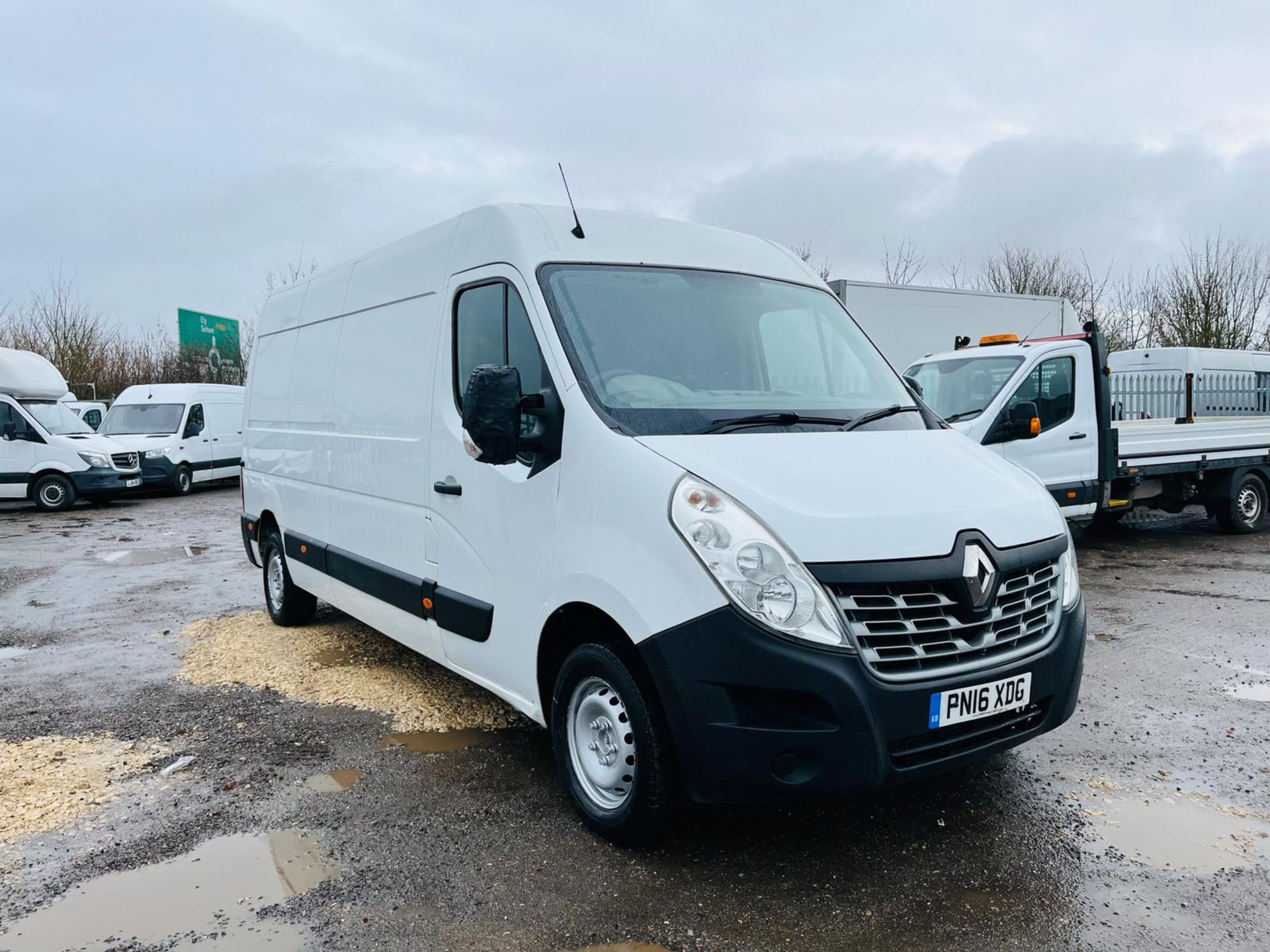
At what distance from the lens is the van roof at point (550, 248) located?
4074 millimetres

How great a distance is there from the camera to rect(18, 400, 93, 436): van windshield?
54.8 ft

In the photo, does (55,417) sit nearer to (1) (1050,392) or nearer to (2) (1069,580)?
(1) (1050,392)

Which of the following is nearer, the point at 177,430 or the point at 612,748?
the point at 612,748

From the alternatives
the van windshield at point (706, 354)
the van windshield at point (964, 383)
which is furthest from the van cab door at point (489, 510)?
the van windshield at point (964, 383)

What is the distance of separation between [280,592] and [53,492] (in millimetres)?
12018

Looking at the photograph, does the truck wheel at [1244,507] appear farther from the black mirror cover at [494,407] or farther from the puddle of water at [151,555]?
the puddle of water at [151,555]

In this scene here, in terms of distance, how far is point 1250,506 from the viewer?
11.5 m

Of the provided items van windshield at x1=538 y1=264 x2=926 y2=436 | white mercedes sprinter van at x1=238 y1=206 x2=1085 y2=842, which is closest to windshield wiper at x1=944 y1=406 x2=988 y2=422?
white mercedes sprinter van at x1=238 y1=206 x2=1085 y2=842

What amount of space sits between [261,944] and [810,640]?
191 centimetres

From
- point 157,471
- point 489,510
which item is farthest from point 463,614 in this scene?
point 157,471

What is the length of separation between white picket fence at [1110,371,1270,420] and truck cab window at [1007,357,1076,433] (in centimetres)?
292

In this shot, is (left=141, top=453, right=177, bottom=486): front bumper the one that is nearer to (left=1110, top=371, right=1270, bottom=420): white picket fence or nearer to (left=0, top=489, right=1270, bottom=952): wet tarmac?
(left=0, top=489, right=1270, bottom=952): wet tarmac

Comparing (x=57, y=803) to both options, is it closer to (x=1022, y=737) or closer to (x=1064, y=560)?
(x=1022, y=737)

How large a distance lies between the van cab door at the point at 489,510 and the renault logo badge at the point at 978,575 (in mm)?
1470
